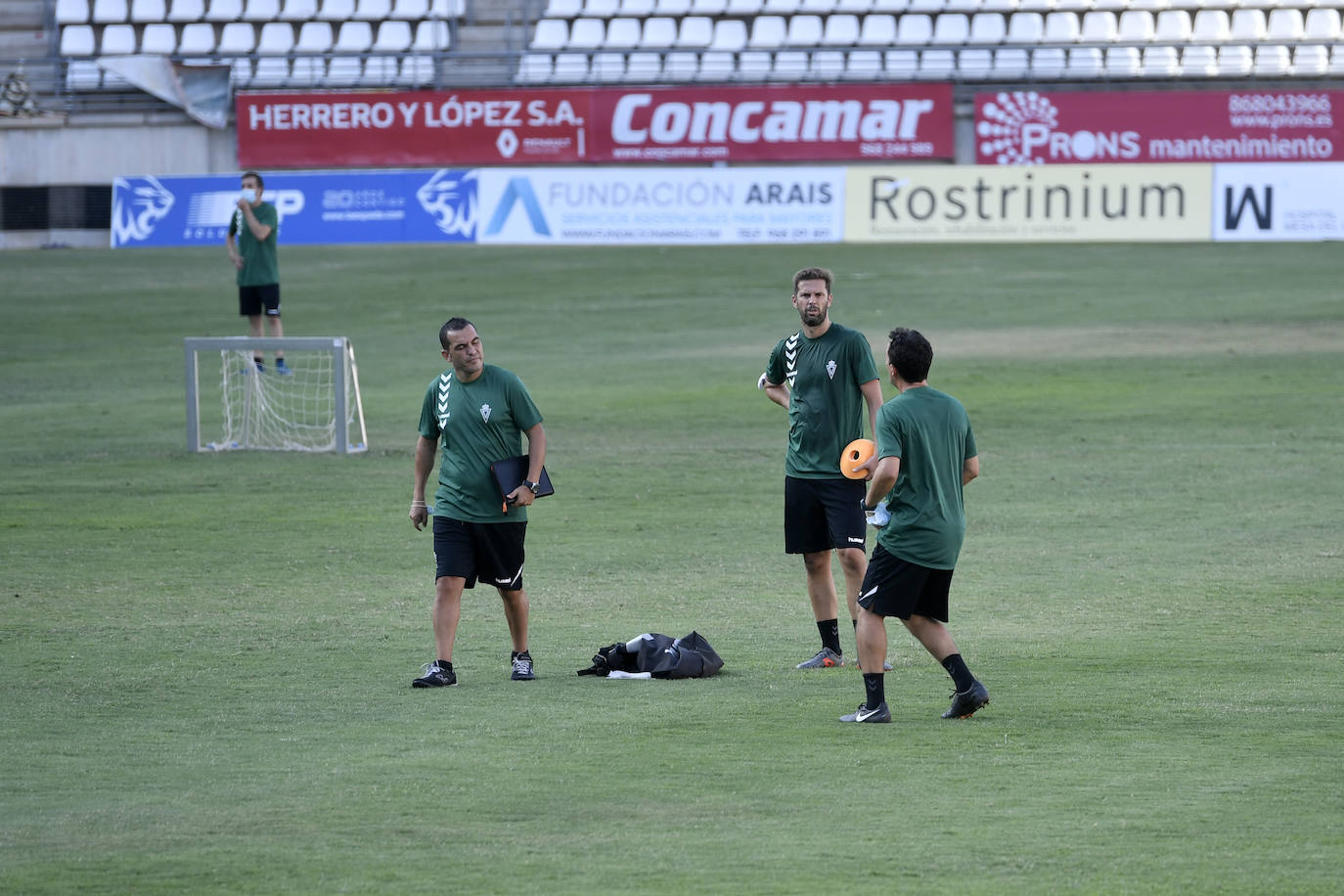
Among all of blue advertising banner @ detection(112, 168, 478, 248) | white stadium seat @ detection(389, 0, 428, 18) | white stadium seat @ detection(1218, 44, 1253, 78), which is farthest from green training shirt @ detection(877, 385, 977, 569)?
white stadium seat @ detection(389, 0, 428, 18)

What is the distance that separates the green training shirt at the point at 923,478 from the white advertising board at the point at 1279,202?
27719mm

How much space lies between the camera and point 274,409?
66.1ft

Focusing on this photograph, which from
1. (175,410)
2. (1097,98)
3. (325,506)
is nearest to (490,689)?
(325,506)

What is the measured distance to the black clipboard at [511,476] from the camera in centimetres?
916

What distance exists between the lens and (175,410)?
20.8 meters

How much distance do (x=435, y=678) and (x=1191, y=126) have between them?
107 ft

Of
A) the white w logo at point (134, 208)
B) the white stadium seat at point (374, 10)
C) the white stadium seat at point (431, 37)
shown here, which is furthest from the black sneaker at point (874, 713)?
the white stadium seat at point (374, 10)

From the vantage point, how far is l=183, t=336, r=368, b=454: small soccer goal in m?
17.4

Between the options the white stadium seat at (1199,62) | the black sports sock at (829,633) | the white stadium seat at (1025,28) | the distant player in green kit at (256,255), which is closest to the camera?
the black sports sock at (829,633)

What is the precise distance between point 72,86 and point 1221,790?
134 feet

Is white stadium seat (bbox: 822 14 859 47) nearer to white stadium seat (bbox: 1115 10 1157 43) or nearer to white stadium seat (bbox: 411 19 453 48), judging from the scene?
white stadium seat (bbox: 1115 10 1157 43)

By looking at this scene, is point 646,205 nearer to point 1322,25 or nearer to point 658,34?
point 658,34

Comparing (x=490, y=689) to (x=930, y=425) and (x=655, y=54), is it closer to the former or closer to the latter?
(x=930, y=425)

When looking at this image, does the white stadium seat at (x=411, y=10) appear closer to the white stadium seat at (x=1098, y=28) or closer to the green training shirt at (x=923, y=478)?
the white stadium seat at (x=1098, y=28)
